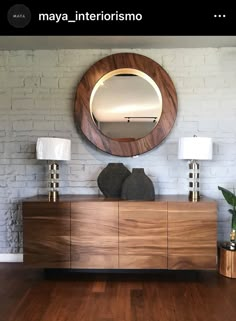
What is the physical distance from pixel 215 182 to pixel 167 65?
46.7 inches

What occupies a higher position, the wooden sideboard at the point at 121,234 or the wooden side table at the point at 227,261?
the wooden sideboard at the point at 121,234

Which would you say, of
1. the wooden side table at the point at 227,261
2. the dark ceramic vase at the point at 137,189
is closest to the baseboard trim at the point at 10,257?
the dark ceramic vase at the point at 137,189

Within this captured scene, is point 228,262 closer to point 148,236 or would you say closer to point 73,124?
point 148,236

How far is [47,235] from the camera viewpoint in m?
2.24

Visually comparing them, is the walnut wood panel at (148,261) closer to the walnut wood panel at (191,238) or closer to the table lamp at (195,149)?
the walnut wood panel at (191,238)

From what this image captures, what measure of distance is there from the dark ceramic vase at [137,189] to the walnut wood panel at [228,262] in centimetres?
74

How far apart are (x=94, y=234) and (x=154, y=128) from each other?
109 cm

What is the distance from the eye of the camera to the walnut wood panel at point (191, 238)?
2.21 m

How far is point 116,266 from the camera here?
2227mm

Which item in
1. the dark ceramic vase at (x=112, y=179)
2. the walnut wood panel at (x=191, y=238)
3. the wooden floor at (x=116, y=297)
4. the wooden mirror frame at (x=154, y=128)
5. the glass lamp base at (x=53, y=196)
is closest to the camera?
the wooden floor at (x=116, y=297)

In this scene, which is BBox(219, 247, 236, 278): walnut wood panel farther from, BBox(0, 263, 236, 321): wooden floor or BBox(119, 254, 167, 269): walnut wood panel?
BBox(119, 254, 167, 269): walnut wood panel

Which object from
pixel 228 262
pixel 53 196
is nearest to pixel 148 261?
pixel 228 262
